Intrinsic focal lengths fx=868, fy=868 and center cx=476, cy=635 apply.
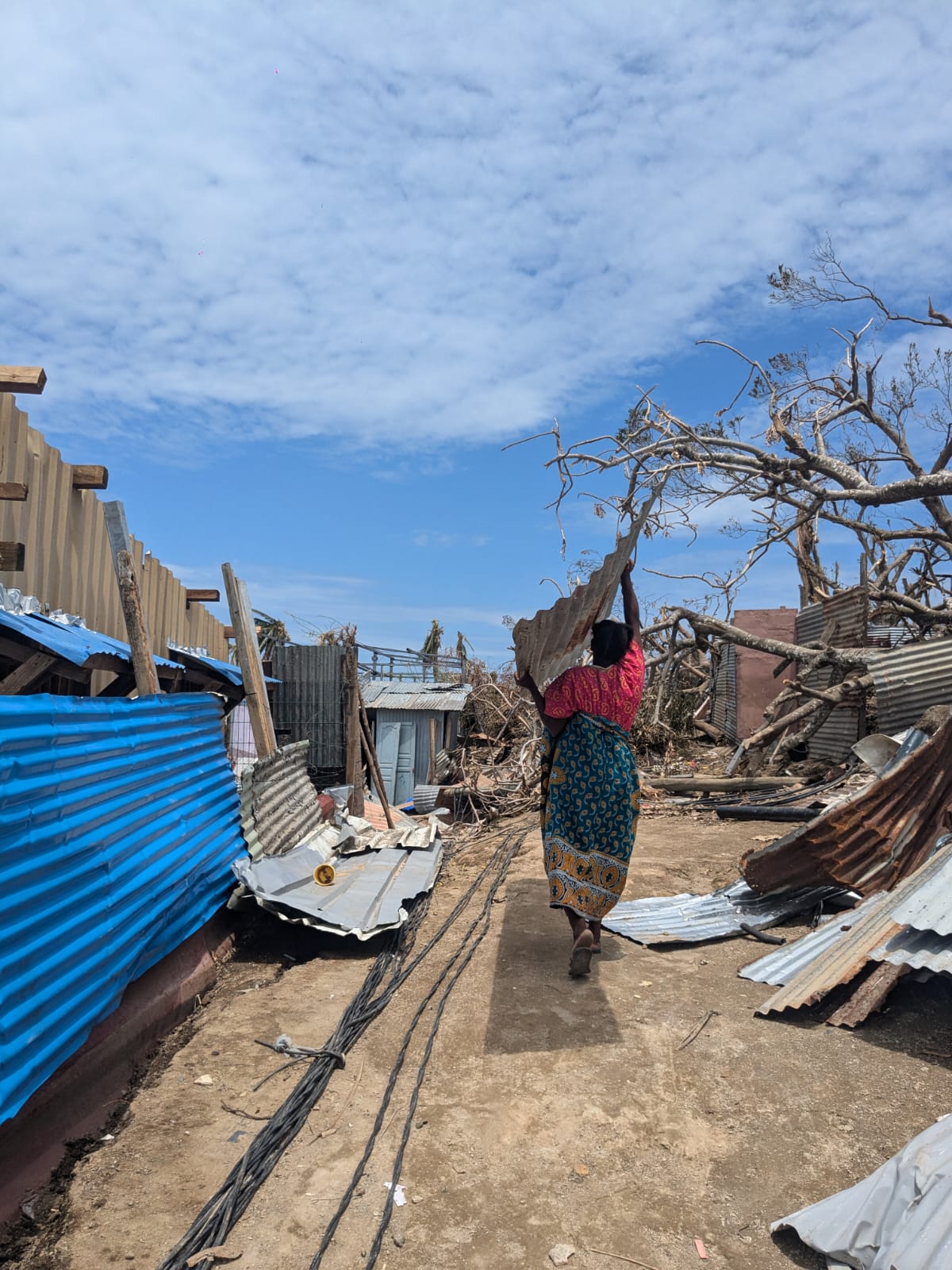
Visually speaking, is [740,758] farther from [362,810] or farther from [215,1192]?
[215,1192]

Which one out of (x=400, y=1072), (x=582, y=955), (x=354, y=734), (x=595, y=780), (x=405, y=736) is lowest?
(x=400, y=1072)

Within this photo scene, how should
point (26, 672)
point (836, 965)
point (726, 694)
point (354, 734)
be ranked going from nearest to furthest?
point (836, 965), point (26, 672), point (354, 734), point (726, 694)

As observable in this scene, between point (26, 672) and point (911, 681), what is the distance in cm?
719

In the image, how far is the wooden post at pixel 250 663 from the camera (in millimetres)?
7680

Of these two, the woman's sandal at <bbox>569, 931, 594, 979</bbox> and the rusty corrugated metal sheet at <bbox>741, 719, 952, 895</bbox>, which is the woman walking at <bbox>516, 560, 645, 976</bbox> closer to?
the woman's sandal at <bbox>569, 931, 594, 979</bbox>

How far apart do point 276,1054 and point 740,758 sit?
793 centimetres

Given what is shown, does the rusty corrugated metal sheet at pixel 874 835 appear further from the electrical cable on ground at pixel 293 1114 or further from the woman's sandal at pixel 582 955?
the electrical cable on ground at pixel 293 1114

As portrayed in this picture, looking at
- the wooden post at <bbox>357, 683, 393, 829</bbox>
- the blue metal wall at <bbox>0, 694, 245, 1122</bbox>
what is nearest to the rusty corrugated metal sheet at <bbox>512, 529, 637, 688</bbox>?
the blue metal wall at <bbox>0, 694, 245, 1122</bbox>

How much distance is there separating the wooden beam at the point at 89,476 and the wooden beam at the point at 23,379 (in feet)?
4.84

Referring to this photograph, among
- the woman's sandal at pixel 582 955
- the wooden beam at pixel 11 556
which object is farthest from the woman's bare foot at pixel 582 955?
the wooden beam at pixel 11 556

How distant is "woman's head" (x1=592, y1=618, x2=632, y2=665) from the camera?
4.60 meters

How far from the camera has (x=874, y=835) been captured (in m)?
4.88

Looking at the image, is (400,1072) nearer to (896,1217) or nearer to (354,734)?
(896,1217)

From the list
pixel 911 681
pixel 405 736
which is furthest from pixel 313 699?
pixel 911 681
